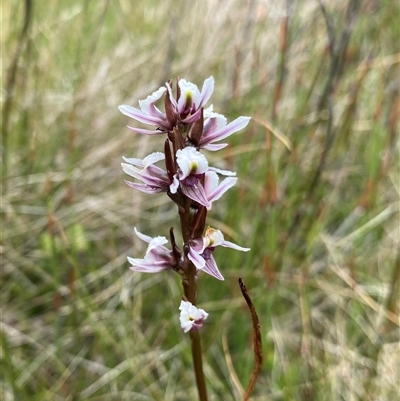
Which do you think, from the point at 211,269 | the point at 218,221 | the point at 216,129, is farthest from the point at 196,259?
the point at 218,221

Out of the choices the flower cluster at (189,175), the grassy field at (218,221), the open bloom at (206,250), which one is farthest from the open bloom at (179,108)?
the grassy field at (218,221)

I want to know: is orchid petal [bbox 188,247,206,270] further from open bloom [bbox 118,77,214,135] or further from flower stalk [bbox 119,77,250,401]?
open bloom [bbox 118,77,214,135]

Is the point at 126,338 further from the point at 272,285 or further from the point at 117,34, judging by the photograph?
the point at 117,34

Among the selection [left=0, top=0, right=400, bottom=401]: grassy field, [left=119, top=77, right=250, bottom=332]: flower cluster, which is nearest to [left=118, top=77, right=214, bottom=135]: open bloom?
[left=119, top=77, right=250, bottom=332]: flower cluster

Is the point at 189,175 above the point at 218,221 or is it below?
above

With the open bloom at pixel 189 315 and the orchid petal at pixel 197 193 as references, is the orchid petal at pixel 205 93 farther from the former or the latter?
the open bloom at pixel 189 315

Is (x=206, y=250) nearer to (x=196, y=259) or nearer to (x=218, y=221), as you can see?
(x=196, y=259)
